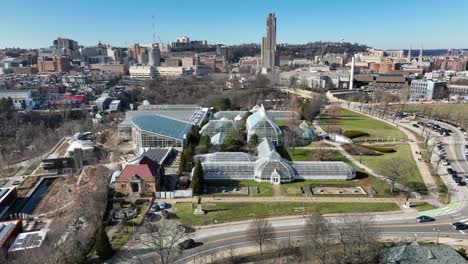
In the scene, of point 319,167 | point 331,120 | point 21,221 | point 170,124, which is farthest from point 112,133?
point 331,120

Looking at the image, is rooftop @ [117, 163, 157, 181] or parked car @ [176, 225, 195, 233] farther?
rooftop @ [117, 163, 157, 181]

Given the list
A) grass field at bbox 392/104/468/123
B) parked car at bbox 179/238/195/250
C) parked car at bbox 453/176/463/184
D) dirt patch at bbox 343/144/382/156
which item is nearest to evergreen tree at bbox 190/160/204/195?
parked car at bbox 179/238/195/250

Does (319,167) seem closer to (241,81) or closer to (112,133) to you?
(112,133)

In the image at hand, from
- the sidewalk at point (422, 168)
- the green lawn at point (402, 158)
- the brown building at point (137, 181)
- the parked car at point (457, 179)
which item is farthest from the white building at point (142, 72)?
the parked car at point (457, 179)

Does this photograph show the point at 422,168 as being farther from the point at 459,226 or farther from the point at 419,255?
the point at 419,255

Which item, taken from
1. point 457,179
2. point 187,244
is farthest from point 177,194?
point 457,179

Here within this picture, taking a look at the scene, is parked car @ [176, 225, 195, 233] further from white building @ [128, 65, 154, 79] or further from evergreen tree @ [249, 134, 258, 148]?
white building @ [128, 65, 154, 79]
